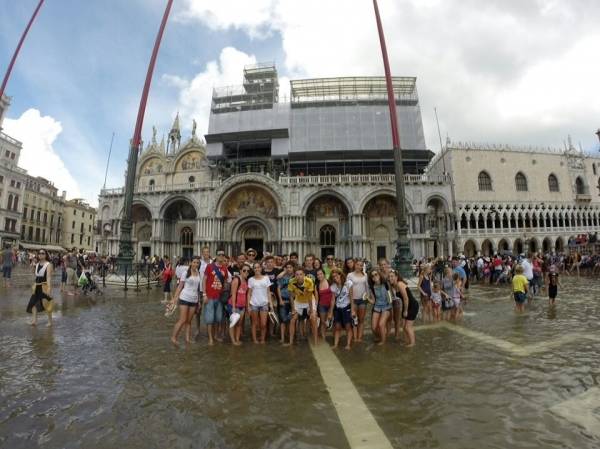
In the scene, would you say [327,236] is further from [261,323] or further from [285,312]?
[261,323]

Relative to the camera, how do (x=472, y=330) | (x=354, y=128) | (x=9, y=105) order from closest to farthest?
1. (x=472, y=330)
2. (x=354, y=128)
3. (x=9, y=105)

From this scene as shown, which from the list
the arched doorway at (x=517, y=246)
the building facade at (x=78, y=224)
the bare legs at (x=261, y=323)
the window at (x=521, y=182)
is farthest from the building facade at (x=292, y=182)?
the building facade at (x=78, y=224)

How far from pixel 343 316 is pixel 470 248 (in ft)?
112

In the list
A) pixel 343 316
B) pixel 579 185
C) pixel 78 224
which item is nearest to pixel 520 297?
pixel 343 316

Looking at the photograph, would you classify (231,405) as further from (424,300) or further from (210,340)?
(424,300)

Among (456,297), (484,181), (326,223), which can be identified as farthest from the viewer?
(484,181)

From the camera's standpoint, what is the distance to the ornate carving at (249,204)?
30781 mm

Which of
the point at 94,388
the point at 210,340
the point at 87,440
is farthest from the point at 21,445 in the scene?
the point at 210,340

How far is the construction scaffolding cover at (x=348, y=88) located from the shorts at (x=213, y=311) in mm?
34438

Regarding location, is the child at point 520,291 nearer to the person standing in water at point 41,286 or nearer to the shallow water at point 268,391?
the shallow water at point 268,391

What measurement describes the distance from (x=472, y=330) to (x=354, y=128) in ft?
97.2

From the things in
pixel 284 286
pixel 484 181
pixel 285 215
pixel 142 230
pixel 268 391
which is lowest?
pixel 268 391

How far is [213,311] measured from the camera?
655 centimetres

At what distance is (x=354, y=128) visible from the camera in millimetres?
34031
